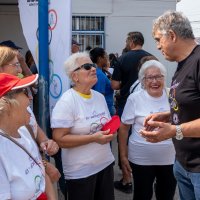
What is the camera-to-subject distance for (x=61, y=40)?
301 cm

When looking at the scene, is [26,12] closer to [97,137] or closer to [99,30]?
[97,137]

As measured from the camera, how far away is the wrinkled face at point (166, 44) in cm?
230

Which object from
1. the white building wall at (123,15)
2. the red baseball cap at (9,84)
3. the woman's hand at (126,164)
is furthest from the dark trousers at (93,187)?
the white building wall at (123,15)

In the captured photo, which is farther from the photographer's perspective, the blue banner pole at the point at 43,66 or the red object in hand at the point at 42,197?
the blue banner pole at the point at 43,66

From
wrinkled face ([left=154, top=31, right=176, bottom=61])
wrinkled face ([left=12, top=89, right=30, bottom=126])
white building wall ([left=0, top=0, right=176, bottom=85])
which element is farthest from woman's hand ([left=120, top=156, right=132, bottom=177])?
white building wall ([left=0, top=0, right=176, bottom=85])

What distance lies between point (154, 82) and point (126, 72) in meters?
1.74

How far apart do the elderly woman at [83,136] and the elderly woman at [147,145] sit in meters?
0.30

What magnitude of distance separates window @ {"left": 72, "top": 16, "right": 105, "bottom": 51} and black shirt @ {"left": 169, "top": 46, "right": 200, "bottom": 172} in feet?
38.9

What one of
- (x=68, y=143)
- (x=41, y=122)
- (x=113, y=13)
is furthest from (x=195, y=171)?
(x=113, y=13)

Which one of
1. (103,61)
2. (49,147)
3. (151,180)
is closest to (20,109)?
(49,147)

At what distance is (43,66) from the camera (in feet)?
10.2

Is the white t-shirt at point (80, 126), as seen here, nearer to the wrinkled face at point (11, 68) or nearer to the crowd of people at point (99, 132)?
the crowd of people at point (99, 132)

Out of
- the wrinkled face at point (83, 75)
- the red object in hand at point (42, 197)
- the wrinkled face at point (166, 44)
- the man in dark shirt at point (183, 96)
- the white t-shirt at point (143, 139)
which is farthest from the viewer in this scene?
the white t-shirt at point (143, 139)

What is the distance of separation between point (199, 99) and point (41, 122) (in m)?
1.54
